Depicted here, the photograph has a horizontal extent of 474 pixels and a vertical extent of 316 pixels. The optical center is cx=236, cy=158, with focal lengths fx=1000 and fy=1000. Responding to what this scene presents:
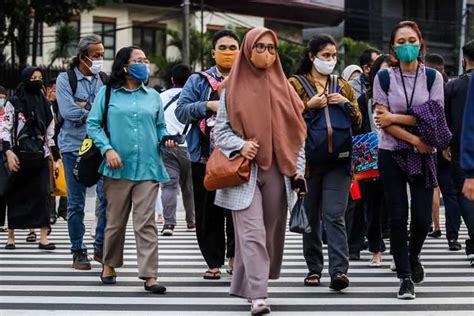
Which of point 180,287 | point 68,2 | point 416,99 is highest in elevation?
point 68,2

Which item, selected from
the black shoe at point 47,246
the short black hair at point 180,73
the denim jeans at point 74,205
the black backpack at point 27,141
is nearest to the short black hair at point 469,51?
the denim jeans at point 74,205

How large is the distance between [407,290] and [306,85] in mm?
1828

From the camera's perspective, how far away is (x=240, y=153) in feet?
22.5

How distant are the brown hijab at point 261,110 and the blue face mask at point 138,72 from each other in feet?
3.66

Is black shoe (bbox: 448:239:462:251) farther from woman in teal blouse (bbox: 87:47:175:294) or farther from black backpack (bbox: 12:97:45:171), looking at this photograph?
black backpack (bbox: 12:97:45:171)

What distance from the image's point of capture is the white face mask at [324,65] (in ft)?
26.3

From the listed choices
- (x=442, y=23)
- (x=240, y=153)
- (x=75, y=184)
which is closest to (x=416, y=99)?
(x=240, y=153)

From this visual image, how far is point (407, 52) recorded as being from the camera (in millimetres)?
7461

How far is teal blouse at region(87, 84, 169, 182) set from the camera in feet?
25.8

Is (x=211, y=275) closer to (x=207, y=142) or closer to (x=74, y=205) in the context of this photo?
(x=207, y=142)

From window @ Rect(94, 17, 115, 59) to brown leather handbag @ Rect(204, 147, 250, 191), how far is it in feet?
135

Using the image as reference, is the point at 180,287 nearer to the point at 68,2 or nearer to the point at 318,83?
the point at 318,83

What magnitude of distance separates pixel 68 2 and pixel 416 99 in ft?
93.2

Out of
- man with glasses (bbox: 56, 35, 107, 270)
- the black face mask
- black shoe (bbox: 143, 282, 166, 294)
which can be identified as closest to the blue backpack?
black shoe (bbox: 143, 282, 166, 294)
